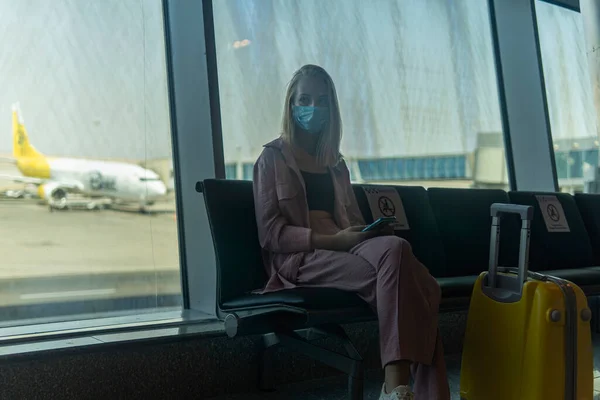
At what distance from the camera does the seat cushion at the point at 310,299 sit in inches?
A: 80.3

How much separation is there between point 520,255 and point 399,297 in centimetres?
50

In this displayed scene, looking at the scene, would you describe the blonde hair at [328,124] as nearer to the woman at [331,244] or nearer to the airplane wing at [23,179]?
the woman at [331,244]

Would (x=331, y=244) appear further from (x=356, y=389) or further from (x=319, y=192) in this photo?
(x=356, y=389)

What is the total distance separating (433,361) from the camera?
2037mm

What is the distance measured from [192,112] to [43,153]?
0.69 meters

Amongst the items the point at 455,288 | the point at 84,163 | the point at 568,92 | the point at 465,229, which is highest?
the point at 568,92

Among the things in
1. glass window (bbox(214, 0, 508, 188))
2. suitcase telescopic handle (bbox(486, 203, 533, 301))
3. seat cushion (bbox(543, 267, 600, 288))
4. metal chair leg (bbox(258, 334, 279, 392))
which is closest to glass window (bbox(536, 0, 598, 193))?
glass window (bbox(214, 0, 508, 188))

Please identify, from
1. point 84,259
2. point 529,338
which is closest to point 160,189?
point 84,259

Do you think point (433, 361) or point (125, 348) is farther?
point (125, 348)

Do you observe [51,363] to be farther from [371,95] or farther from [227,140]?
[371,95]

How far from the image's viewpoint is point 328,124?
8.07 feet

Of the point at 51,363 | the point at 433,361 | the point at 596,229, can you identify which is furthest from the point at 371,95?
the point at 51,363

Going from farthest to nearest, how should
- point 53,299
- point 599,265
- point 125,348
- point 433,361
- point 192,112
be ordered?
point 599,265 → point 192,112 → point 53,299 → point 125,348 → point 433,361

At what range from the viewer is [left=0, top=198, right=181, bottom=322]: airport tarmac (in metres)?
2.63
